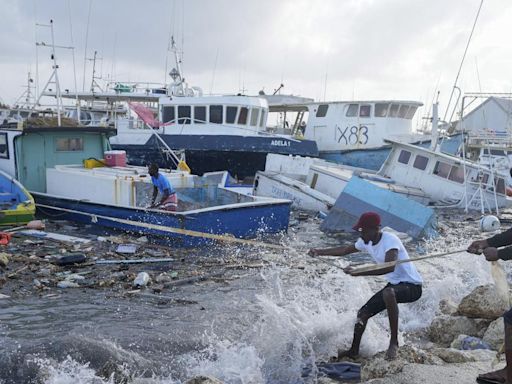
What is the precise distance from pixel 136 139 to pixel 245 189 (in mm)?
7292

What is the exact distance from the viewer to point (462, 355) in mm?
4926

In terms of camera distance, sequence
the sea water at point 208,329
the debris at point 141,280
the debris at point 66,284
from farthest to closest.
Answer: the debris at point 141,280 < the debris at point 66,284 < the sea water at point 208,329

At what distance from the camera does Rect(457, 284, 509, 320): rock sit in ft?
19.9

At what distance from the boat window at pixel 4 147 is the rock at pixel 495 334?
11.5 meters

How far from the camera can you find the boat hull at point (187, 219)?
10.7 metres

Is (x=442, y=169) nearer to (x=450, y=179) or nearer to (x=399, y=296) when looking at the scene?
(x=450, y=179)

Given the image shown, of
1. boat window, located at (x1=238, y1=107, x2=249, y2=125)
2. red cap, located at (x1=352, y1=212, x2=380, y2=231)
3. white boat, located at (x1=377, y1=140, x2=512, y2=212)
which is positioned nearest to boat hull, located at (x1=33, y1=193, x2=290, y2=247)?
red cap, located at (x1=352, y1=212, x2=380, y2=231)

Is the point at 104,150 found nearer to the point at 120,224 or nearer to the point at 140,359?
the point at 120,224

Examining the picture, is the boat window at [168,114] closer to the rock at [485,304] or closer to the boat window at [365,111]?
the boat window at [365,111]

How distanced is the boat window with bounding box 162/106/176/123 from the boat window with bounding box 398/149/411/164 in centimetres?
901

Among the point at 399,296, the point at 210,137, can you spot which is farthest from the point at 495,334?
the point at 210,137

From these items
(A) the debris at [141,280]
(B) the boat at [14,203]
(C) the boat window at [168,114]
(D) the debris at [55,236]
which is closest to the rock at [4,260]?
(D) the debris at [55,236]

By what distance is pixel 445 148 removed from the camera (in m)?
23.8

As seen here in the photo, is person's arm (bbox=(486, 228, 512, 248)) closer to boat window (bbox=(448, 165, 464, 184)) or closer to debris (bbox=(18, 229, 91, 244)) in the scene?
debris (bbox=(18, 229, 91, 244))
